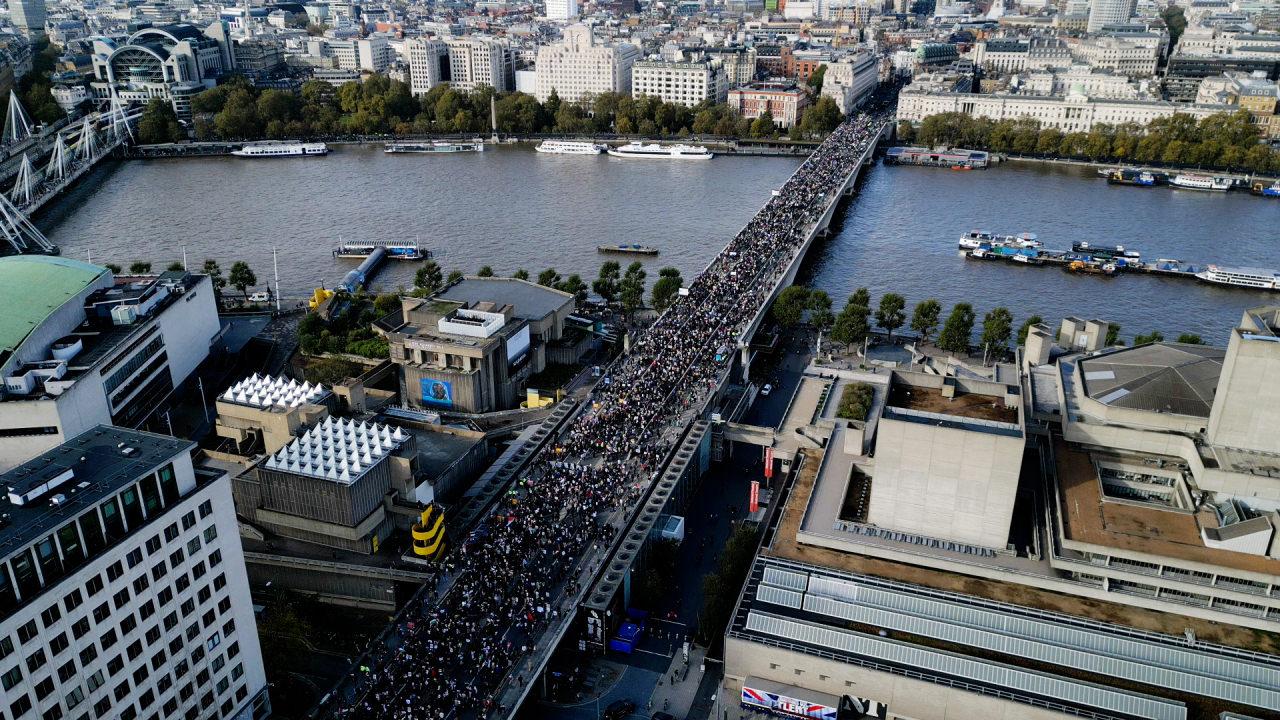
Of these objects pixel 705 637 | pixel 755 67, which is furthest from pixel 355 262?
pixel 755 67

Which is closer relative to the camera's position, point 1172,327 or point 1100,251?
point 1172,327

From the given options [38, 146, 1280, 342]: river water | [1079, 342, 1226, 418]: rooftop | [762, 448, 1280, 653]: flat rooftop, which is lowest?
[38, 146, 1280, 342]: river water

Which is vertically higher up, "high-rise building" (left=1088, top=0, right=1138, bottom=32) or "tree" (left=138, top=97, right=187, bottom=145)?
"high-rise building" (left=1088, top=0, right=1138, bottom=32)

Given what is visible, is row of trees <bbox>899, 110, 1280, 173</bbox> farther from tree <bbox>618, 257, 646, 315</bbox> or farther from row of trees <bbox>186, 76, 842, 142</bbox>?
tree <bbox>618, 257, 646, 315</bbox>

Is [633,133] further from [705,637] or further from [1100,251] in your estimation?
[705,637]

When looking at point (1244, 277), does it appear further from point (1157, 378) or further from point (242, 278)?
point (242, 278)

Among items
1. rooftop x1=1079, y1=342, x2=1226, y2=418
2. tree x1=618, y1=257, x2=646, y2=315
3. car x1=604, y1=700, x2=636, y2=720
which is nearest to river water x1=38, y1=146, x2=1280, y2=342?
tree x1=618, y1=257, x2=646, y2=315
